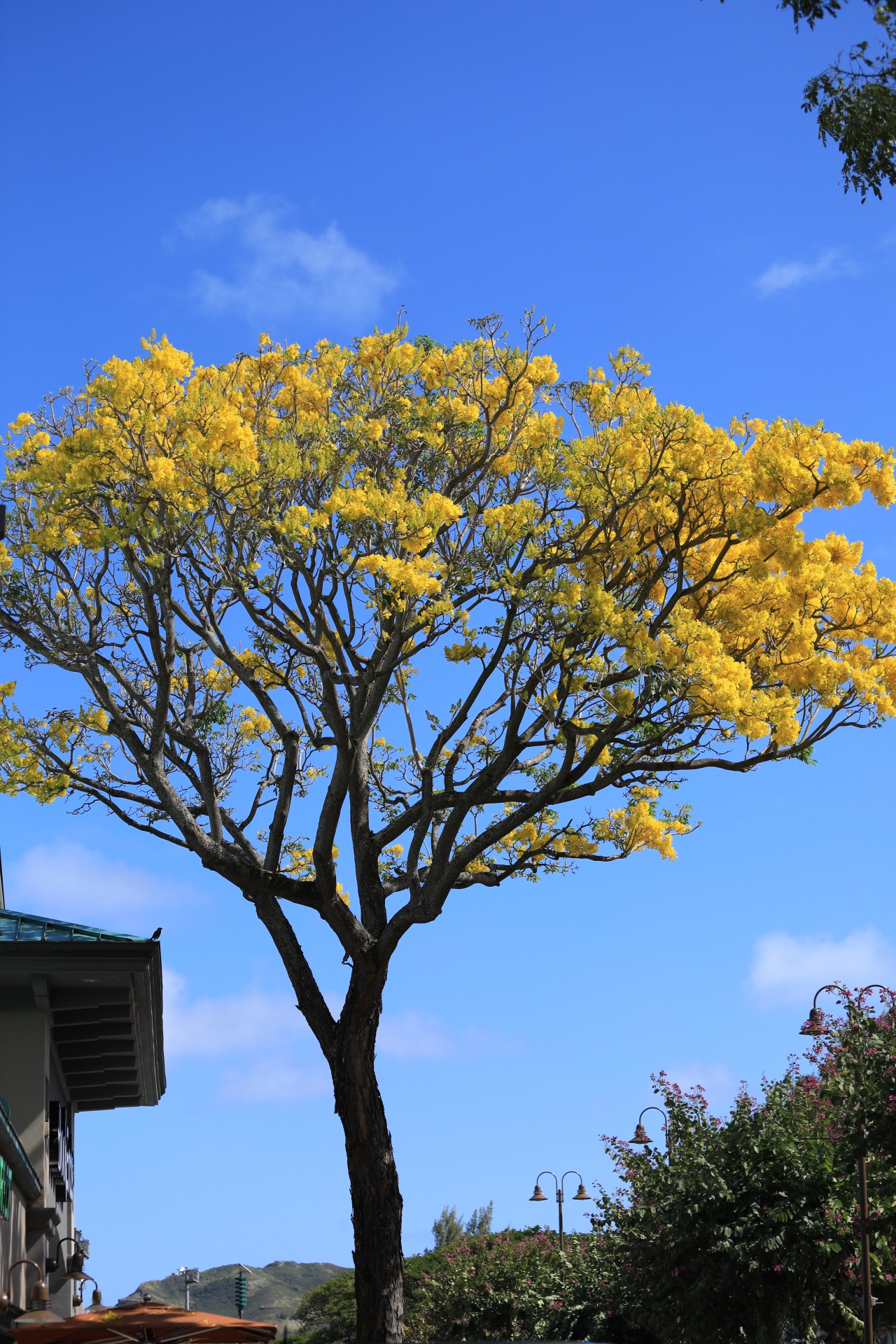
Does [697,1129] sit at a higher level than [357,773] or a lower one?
lower

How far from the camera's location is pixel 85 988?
752 inches

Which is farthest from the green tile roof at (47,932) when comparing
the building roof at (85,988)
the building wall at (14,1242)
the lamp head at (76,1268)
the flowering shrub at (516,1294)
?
the flowering shrub at (516,1294)

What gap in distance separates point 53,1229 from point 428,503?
1225 cm

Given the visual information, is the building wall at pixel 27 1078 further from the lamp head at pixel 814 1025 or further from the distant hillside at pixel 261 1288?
the distant hillside at pixel 261 1288

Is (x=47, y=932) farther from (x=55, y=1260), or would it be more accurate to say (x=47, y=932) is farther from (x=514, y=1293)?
(x=514, y=1293)

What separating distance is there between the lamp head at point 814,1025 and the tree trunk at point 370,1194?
5.73 m

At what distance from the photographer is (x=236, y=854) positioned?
56.2ft

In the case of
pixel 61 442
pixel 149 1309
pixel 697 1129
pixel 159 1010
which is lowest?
pixel 149 1309

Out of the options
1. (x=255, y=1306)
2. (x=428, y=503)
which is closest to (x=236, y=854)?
(x=428, y=503)

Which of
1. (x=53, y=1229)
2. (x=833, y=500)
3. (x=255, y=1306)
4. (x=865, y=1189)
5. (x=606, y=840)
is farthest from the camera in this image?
(x=255, y=1306)

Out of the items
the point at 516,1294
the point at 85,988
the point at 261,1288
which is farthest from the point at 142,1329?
the point at 261,1288

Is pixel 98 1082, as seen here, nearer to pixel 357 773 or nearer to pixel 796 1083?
pixel 357 773

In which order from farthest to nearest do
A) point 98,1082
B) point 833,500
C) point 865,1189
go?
point 98,1082 < point 833,500 < point 865,1189

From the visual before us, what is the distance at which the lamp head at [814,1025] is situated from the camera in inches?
698
